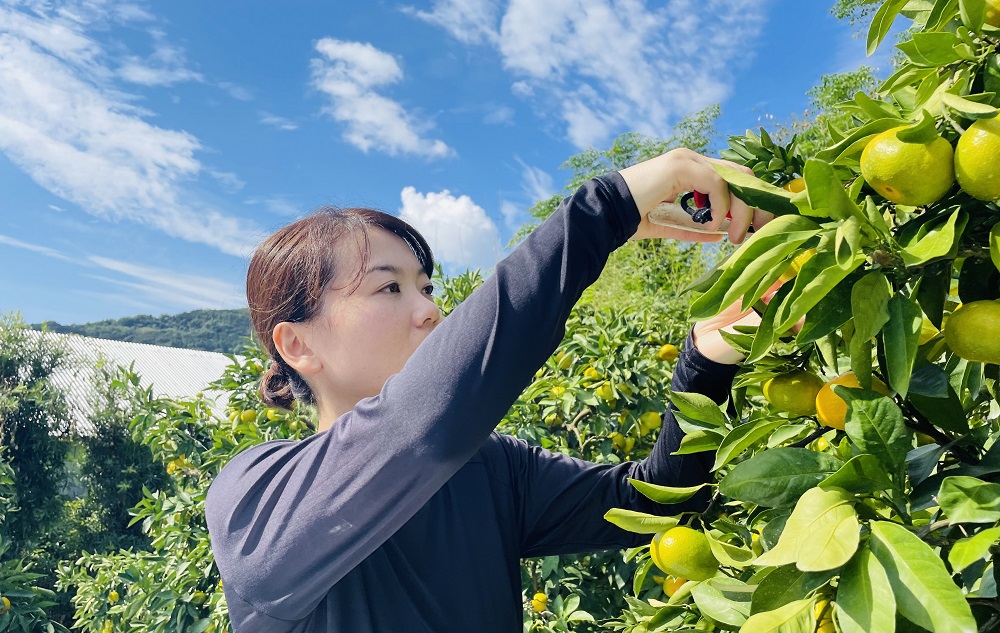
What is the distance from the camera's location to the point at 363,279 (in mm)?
1135

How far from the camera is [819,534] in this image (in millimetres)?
413

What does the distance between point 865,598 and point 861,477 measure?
9cm

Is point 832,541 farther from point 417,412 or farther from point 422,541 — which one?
point 422,541

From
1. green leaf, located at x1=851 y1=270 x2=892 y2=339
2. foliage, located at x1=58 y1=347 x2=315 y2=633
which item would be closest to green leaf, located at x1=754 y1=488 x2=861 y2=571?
green leaf, located at x1=851 y1=270 x2=892 y2=339

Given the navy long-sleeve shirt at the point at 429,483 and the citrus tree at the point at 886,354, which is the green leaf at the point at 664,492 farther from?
the navy long-sleeve shirt at the point at 429,483

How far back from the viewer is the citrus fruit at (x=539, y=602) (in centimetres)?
207

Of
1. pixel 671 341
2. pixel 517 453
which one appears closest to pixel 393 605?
pixel 517 453

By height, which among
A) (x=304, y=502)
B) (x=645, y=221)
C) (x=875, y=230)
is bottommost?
(x=304, y=502)

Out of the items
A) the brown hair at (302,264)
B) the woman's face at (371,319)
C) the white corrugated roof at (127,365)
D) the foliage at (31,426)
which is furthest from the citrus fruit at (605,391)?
the white corrugated roof at (127,365)

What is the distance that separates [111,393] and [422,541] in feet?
28.3

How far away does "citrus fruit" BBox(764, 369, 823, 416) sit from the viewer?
62 centimetres

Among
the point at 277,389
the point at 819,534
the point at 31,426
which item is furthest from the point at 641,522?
the point at 31,426

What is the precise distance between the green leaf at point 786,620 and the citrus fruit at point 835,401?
174 millimetres

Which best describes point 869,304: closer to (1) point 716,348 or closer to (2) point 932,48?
(2) point 932,48
